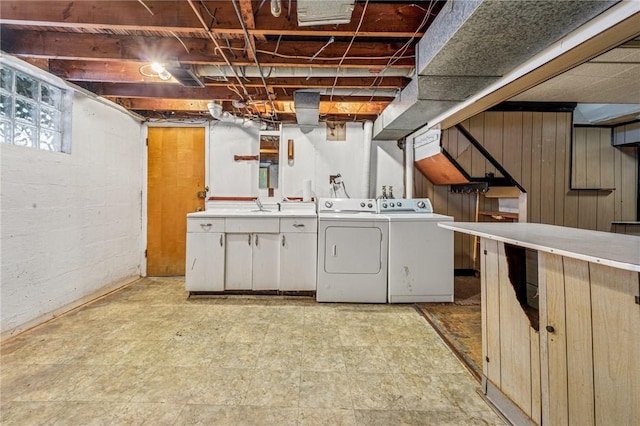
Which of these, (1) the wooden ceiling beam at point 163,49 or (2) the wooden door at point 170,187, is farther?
(2) the wooden door at point 170,187

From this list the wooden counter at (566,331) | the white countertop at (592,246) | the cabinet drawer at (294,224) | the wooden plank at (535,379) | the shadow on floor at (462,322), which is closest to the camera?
the white countertop at (592,246)

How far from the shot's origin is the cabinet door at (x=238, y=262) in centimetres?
300

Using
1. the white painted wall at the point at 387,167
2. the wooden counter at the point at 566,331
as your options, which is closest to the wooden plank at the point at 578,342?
the wooden counter at the point at 566,331

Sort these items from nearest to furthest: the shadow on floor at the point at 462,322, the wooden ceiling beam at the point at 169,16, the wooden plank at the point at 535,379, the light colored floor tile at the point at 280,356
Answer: the wooden plank at the point at 535,379 < the wooden ceiling beam at the point at 169,16 < the light colored floor tile at the point at 280,356 < the shadow on floor at the point at 462,322

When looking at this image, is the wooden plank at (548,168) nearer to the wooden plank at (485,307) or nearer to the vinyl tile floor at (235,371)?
the vinyl tile floor at (235,371)

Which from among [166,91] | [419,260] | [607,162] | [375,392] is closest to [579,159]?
[607,162]

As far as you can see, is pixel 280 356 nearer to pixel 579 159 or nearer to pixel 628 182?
pixel 579 159

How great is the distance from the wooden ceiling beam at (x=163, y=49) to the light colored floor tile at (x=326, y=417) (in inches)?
92.6

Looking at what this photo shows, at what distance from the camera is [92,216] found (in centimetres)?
288

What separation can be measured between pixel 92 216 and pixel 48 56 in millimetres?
1544

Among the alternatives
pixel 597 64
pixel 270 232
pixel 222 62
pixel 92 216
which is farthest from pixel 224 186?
pixel 597 64

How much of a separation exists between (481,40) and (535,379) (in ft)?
5.50

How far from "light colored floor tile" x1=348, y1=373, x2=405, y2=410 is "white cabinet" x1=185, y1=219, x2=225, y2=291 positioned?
1.91m

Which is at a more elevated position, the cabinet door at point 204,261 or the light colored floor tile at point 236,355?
the cabinet door at point 204,261
